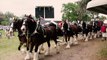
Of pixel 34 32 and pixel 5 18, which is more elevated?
pixel 34 32

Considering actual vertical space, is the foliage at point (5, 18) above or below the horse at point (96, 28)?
below

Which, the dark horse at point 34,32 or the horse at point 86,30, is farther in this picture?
the horse at point 86,30

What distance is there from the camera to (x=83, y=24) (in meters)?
24.2

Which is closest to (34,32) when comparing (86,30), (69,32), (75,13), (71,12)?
(69,32)

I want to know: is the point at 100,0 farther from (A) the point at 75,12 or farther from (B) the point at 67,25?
(A) the point at 75,12

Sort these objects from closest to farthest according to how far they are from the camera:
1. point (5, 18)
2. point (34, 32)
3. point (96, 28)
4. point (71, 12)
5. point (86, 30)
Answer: point (34, 32) → point (86, 30) → point (96, 28) → point (71, 12) → point (5, 18)

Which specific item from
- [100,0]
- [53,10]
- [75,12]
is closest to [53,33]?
[100,0]

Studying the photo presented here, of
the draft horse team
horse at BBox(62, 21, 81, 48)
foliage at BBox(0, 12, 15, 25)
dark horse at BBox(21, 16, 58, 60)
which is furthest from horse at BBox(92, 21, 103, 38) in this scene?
foliage at BBox(0, 12, 15, 25)

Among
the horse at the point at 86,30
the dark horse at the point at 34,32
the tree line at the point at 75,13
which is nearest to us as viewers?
the dark horse at the point at 34,32

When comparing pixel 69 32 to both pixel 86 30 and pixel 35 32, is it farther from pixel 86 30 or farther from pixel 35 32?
pixel 35 32

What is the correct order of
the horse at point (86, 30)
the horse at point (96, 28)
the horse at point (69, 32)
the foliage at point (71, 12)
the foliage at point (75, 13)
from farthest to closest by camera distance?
the foliage at point (71, 12)
the foliage at point (75, 13)
the horse at point (96, 28)
the horse at point (86, 30)
the horse at point (69, 32)

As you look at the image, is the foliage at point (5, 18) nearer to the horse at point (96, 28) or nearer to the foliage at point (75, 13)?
the foliage at point (75, 13)

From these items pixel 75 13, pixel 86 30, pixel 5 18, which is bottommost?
pixel 5 18

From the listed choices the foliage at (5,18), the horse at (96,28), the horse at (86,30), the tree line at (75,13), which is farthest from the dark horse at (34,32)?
the foliage at (5,18)
